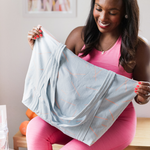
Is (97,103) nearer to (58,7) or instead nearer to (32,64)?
(32,64)

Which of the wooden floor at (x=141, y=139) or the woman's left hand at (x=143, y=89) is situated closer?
the woman's left hand at (x=143, y=89)

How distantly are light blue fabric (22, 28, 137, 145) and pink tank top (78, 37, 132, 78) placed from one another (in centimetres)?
15

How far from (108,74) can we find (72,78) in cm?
16

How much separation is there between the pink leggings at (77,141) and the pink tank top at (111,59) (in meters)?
0.22

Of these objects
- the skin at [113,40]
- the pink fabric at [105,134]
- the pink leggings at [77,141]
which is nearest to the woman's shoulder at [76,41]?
the skin at [113,40]

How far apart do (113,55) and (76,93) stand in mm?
310

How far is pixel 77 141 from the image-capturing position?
2.88ft

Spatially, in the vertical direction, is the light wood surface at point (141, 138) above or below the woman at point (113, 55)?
below

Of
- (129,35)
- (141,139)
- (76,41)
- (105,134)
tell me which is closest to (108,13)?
(129,35)

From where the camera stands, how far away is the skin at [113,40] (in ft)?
2.87

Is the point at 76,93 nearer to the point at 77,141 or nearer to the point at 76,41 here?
the point at 77,141

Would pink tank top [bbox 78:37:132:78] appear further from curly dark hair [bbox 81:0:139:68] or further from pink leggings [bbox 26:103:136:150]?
pink leggings [bbox 26:103:136:150]

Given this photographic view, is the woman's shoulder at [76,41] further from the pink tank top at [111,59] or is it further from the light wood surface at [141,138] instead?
the light wood surface at [141,138]

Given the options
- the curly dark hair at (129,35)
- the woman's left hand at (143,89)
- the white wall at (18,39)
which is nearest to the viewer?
the woman's left hand at (143,89)
